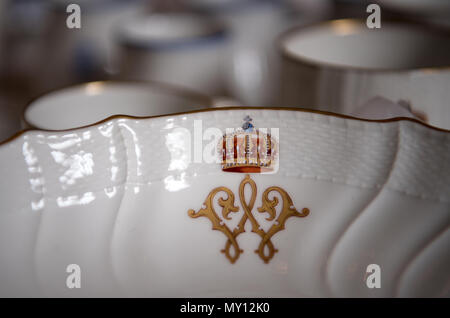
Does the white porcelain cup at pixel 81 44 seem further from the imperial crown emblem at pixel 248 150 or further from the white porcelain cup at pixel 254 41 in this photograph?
the imperial crown emblem at pixel 248 150

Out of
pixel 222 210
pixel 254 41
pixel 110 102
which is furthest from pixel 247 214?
pixel 254 41

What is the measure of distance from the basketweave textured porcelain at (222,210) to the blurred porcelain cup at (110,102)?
71mm

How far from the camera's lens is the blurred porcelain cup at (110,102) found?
299mm

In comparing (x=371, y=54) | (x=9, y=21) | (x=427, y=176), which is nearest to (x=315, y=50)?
(x=371, y=54)

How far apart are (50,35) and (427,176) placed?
1.04ft

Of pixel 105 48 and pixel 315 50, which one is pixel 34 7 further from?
pixel 315 50

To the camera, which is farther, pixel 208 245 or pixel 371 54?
pixel 371 54

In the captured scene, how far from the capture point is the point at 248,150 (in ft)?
0.73

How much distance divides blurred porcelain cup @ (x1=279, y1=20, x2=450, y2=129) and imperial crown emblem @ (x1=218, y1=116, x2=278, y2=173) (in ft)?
0.20

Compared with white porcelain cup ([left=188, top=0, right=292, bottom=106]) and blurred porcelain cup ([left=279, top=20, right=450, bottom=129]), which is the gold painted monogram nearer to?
blurred porcelain cup ([left=279, top=20, right=450, bottom=129])

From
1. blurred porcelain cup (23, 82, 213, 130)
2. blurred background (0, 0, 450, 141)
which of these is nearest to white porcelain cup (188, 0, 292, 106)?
blurred background (0, 0, 450, 141)

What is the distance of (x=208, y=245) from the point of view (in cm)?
24
